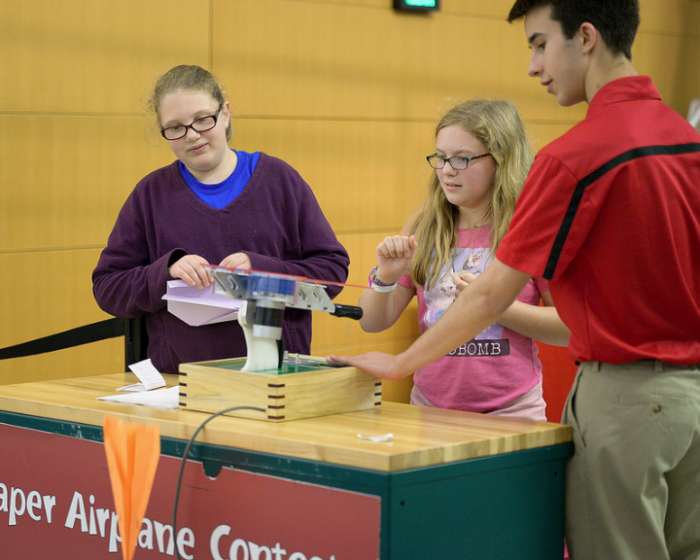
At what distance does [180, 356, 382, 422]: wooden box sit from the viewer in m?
1.65

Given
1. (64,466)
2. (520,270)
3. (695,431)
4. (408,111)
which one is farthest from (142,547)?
(408,111)

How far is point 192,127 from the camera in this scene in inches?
86.0

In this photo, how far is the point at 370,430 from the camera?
1606 millimetres

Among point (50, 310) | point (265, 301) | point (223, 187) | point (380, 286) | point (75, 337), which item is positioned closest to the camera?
point (265, 301)

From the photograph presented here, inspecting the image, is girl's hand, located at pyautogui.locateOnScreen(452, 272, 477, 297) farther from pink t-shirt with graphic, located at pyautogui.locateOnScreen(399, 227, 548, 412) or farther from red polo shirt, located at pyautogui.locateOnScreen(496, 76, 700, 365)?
red polo shirt, located at pyautogui.locateOnScreen(496, 76, 700, 365)

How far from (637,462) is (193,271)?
1.02 metres

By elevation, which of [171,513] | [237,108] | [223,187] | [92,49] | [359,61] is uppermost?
[359,61]

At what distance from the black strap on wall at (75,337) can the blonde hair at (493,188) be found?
38.1 inches

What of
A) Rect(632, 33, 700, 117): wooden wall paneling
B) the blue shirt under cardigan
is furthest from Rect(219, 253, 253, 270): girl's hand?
Rect(632, 33, 700, 117): wooden wall paneling

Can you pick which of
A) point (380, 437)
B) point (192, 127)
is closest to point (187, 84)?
point (192, 127)

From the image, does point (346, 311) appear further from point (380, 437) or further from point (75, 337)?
point (75, 337)

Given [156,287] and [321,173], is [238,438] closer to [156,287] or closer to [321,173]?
[156,287]

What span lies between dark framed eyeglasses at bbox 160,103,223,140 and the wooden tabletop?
0.65 meters

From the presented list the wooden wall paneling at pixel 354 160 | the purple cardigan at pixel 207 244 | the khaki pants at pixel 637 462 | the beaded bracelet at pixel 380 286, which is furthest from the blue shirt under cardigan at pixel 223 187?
the wooden wall paneling at pixel 354 160
